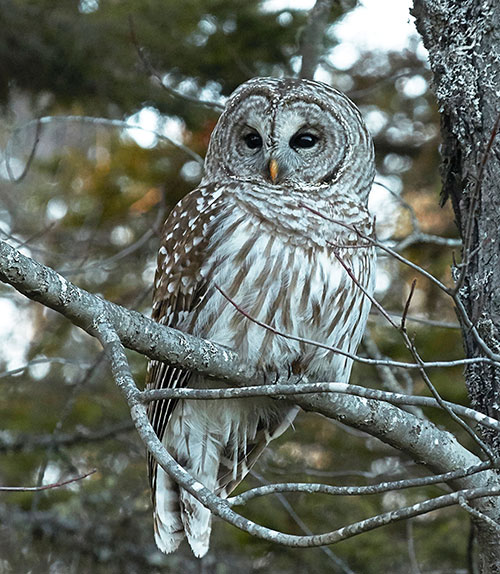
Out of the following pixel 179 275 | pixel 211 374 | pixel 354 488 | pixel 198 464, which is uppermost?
pixel 179 275

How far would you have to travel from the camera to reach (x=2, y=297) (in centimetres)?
650

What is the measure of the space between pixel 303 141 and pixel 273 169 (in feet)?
1.03

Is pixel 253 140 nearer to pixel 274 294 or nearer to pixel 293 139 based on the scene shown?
pixel 293 139

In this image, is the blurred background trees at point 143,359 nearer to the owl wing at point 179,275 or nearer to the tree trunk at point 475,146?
the owl wing at point 179,275

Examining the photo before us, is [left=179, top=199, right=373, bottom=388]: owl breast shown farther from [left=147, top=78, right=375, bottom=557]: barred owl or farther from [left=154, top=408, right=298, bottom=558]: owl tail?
[left=154, top=408, right=298, bottom=558]: owl tail

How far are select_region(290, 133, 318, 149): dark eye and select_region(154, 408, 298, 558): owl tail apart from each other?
1257 mm

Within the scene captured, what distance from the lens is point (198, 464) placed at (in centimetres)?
411

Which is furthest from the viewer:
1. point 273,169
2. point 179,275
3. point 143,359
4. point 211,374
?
point 143,359

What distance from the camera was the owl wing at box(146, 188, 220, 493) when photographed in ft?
12.4

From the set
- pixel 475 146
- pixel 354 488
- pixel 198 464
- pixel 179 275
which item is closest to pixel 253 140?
pixel 179 275

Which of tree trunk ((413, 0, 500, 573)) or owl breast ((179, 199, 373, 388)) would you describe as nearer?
tree trunk ((413, 0, 500, 573))

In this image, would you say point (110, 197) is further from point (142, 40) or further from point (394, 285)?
point (394, 285)

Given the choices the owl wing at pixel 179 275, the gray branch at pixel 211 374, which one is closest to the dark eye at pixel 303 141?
the owl wing at pixel 179 275

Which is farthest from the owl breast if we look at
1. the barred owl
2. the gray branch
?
the gray branch
